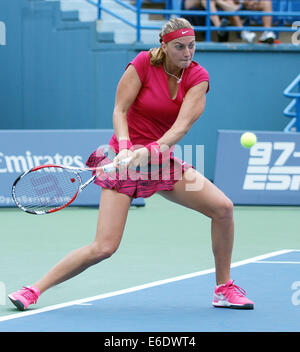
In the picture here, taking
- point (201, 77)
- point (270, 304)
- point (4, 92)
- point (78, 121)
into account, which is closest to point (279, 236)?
point (270, 304)

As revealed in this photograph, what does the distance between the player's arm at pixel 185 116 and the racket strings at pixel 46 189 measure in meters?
0.73

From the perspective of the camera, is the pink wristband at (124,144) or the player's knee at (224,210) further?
the player's knee at (224,210)

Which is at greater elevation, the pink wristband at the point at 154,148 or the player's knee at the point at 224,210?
the pink wristband at the point at 154,148

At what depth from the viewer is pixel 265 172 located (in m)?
10.5

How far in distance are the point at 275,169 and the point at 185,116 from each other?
18.4 feet

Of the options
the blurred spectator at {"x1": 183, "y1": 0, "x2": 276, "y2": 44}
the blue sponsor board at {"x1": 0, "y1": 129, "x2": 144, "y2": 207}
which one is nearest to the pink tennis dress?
the blue sponsor board at {"x1": 0, "y1": 129, "x2": 144, "y2": 207}

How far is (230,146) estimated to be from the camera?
35.0ft

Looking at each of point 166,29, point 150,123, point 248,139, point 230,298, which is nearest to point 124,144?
point 150,123

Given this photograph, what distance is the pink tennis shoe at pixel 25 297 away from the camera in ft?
16.8

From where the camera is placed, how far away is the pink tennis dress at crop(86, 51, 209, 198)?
16.7 ft

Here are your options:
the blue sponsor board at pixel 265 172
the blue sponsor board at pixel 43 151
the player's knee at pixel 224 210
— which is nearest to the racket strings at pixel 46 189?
the player's knee at pixel 224 210

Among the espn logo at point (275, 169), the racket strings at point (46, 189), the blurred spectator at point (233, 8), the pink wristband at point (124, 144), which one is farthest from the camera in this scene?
the blurred spectator at point (233, 8)

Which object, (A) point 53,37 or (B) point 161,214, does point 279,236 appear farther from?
(A) point 53,37

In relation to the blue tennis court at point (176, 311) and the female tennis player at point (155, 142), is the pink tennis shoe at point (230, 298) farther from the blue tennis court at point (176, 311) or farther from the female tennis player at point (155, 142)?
the female tennis player at point (155, 142)
